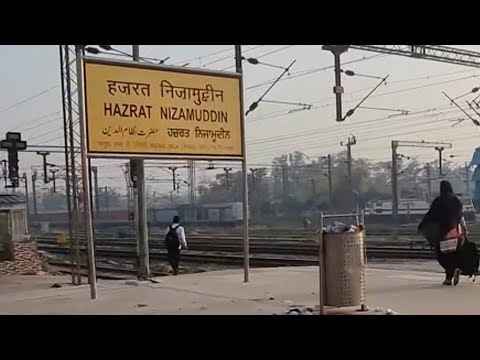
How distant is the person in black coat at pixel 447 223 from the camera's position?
922 centimetres

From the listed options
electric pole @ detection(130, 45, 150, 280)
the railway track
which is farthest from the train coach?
electric pole @ detection(130, 45, 150, 280)

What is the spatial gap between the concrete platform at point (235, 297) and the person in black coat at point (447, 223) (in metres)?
0.27

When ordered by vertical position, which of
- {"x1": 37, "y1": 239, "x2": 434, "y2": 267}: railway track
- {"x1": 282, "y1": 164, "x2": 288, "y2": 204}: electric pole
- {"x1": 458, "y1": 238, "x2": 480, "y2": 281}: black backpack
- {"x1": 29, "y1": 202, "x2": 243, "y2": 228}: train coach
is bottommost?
{"x1": 37, "y1": 239, "x2": 434, "y2": 267}: railway track

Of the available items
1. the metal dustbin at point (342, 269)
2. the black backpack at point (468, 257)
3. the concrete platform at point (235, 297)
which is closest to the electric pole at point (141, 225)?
the concrete platform at point (235, 297)

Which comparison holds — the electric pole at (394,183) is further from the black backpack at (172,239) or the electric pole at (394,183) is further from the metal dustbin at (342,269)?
the metal dustbin at (342,269)

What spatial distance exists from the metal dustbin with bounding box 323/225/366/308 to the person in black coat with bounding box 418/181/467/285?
2590 millimetres

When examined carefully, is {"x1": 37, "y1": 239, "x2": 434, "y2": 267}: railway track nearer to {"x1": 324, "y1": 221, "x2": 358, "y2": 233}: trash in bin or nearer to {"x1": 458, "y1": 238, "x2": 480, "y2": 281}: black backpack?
{"x1": 458, "y1": 238, "x2": 480, "y2": 281}: black backpack

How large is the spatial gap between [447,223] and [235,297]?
314 centimetres

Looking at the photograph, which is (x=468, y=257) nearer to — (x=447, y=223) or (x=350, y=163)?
(x=447, y=223)

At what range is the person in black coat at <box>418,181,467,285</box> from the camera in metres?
9.22

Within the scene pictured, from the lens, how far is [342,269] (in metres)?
7.06
